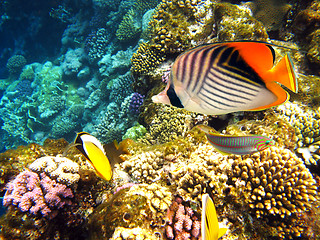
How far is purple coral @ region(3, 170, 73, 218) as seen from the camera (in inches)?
78.3

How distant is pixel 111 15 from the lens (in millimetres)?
12688

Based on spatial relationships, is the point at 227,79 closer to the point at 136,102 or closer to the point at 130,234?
the point at 130,234

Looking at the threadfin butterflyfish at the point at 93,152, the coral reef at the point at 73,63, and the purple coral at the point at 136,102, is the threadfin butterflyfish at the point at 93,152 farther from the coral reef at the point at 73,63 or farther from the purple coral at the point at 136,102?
the coral reef at the point at 73,63

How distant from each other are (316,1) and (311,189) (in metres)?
4.89

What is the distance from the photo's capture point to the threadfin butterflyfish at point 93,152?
1.69m

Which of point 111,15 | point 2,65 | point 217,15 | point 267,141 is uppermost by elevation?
point 111,15

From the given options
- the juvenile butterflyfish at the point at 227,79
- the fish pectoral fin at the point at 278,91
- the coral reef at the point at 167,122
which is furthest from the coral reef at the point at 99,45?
the fish pectoral fin at the point at 278,91

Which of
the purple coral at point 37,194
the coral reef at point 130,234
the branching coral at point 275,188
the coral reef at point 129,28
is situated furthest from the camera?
the coral reef at point 129,28

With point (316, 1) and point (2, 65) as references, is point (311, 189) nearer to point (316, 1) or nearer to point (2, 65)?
point (316, 1)

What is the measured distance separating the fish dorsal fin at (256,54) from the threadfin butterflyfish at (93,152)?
156 centimetres

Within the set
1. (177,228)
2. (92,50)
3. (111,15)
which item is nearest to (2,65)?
(92,50)

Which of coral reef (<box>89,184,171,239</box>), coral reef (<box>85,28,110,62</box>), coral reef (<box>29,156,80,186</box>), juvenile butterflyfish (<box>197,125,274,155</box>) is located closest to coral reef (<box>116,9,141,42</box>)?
coral reef (<box>85,28,110,62</box>)

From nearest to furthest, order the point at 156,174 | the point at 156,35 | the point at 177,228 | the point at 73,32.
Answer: the point at 177,228
the point at 156,174
the point at 156,35
the point at 73,32

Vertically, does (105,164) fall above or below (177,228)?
above
